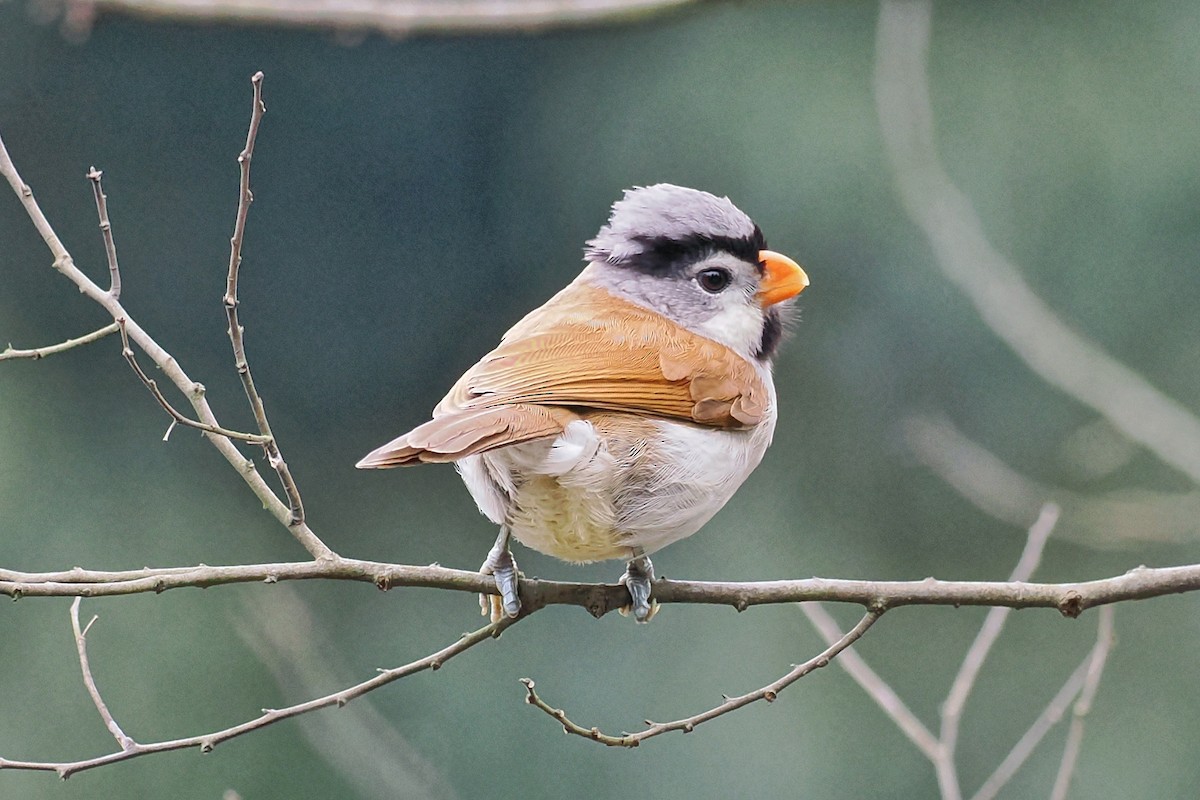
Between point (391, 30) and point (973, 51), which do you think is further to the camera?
point (973, 51)

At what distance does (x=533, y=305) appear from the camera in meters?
8.36

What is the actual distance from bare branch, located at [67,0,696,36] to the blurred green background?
12.9 feet

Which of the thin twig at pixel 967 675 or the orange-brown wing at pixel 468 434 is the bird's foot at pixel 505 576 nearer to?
the orange-brown wing at pixel 468 434

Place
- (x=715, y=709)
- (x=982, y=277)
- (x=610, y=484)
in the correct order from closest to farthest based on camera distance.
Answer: (x=715, y=709)
(x=610, y=484)
(x=982, y=277)

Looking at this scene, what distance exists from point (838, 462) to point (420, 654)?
250 centimetres

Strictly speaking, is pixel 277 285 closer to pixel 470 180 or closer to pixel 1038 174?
pixel 470 180

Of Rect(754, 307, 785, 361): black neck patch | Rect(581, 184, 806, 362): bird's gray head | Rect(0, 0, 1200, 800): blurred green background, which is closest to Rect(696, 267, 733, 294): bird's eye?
Rect(581, 184, 806, 362): bird's gray head

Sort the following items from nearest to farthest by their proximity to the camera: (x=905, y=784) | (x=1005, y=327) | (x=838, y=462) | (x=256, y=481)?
(x=256, y=481) → (x=1005, y=327) → (x=905, y=784) → (x=838, y=462)

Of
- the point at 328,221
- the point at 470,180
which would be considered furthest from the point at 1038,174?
the point at 328,221

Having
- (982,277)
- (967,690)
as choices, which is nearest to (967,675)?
(967,690)

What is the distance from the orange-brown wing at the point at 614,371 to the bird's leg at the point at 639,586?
297 mm

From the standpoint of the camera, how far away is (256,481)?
2.58 m

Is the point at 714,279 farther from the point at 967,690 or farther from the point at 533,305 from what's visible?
the point at 533,305

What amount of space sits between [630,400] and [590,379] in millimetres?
99
